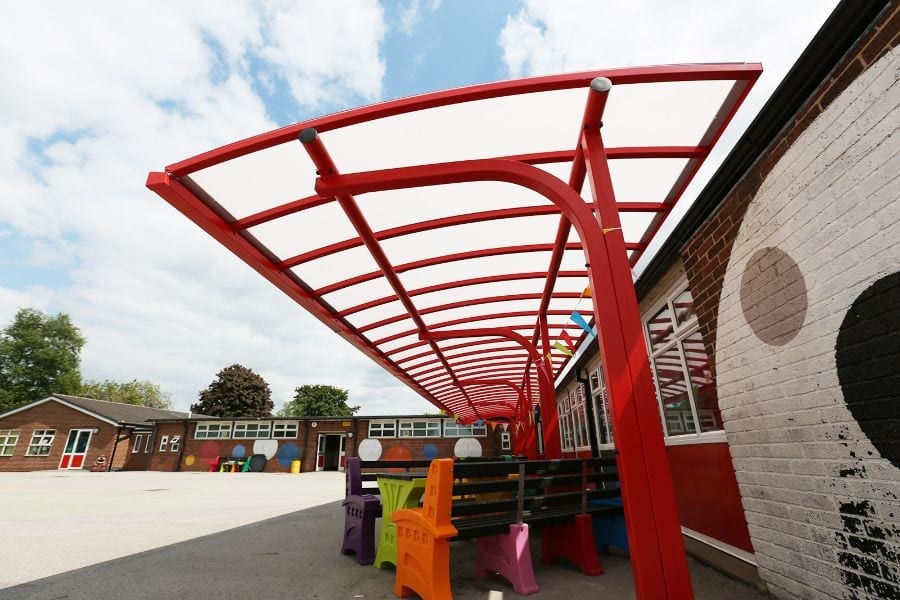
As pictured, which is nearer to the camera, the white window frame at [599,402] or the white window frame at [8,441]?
the white window frame at [599,402]

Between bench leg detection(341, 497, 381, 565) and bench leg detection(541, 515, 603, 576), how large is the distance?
184cm

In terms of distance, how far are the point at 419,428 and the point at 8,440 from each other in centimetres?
2893

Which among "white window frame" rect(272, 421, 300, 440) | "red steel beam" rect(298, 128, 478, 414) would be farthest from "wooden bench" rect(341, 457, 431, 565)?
"white window frame" rect(272, 421, 300, 440)

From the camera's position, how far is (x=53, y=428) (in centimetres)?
2875

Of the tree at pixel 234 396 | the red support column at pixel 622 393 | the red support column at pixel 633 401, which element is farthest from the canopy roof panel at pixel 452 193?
the tree at pixel 234 396

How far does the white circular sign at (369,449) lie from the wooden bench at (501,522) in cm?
2452

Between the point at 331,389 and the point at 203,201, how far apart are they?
240 feet

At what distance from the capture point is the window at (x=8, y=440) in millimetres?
28250

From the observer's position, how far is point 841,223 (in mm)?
2277

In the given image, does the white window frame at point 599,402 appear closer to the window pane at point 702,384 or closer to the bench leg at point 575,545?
the window pane at point 702,384

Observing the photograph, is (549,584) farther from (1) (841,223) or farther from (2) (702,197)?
(2) (702,197)

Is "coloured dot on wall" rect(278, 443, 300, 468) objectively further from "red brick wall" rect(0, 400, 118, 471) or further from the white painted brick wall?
the white painted brick wall

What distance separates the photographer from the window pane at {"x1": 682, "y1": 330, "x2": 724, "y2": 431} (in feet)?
12.6

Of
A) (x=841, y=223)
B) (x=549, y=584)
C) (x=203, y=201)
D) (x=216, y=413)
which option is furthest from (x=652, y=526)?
(x=216, y=413)
